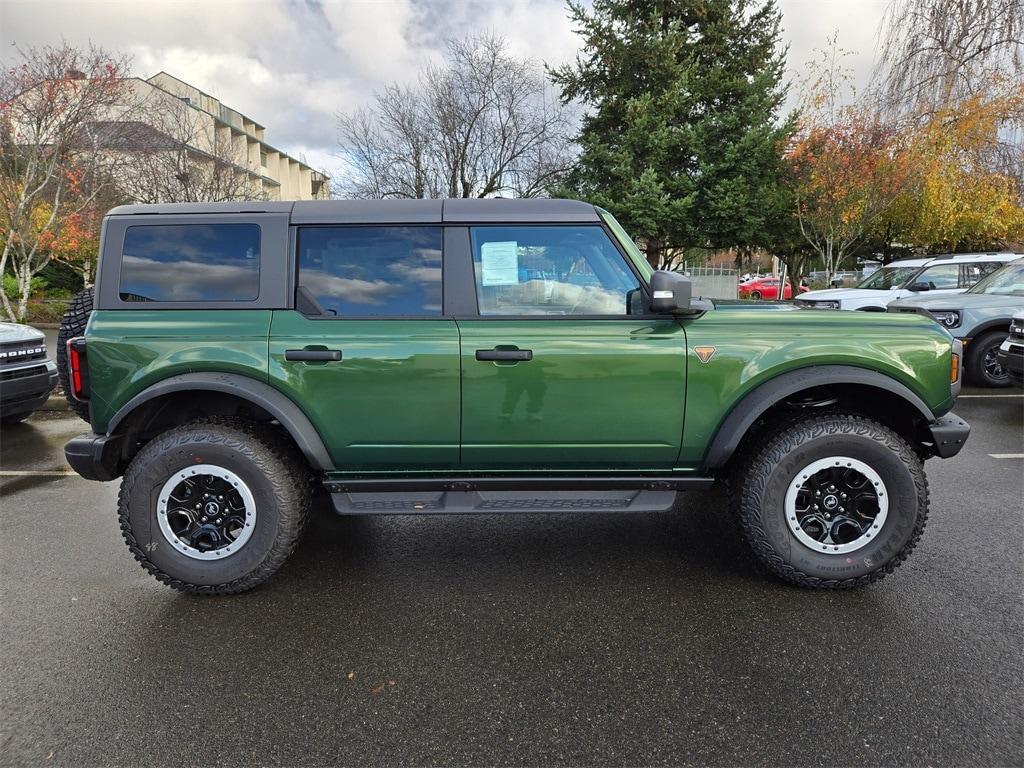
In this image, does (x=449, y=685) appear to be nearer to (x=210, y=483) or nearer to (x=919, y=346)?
(x=210, y=483)

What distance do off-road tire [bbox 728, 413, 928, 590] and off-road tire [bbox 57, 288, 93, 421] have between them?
3.51 m

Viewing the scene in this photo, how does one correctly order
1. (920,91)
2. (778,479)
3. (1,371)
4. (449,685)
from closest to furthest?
(449,685) < (778,479) < (1,371) < (920,91)

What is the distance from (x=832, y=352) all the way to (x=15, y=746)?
3.70m

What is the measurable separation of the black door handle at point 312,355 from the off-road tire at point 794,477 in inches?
84.0

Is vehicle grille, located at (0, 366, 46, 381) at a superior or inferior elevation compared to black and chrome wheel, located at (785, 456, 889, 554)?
superior

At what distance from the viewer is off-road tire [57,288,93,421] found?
10.9ft

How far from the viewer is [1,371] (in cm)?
593

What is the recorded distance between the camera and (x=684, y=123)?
16.6 meters

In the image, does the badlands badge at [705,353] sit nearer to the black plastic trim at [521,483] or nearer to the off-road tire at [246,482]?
the black plastic trim at [521,483]

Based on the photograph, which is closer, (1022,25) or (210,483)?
(210,483)

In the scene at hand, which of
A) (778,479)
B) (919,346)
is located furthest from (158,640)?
(919,346)

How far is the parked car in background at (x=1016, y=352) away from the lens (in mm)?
6766

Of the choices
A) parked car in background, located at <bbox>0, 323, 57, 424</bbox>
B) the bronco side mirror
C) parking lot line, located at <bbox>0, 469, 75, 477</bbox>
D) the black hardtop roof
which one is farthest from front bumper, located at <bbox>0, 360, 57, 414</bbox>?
the bronco side mirror

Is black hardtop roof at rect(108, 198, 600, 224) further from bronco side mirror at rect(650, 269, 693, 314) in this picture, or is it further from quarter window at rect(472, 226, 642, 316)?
bronco side mirror at rect(650, 269, 693, 314)
